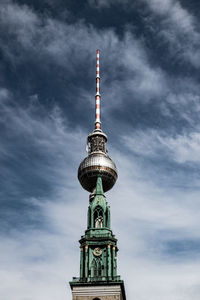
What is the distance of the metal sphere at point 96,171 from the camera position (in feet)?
367

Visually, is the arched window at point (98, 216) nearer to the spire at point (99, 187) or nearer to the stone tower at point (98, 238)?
the stone tower at point (98, 238)

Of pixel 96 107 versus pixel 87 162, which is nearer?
pixel 87 162

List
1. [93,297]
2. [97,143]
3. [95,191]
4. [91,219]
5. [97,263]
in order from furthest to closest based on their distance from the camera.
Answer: [97,143]
[95,191]
[91,219]
[97,263]
[93,297]

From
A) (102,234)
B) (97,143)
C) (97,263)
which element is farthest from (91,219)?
(97,143)

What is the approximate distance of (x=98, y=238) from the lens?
94.4m

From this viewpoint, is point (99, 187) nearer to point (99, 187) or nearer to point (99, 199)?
point (99, 187)

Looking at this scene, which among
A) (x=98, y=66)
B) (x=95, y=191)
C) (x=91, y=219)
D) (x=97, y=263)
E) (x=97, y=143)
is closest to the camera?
(x=97, y=263)

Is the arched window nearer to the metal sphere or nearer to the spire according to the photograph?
the spire

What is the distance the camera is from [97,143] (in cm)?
11925

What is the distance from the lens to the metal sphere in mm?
111812

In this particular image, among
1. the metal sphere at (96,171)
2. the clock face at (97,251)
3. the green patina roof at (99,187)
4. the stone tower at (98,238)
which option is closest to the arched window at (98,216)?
the stone tower at (98,238)

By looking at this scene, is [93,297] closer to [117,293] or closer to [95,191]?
[117,293]

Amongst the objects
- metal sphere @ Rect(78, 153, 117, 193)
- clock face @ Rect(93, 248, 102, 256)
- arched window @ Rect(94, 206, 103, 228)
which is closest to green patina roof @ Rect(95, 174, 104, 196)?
metal sphere @ Rect(78, 153, 117, 193)

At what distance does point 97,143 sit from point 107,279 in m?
45.2
